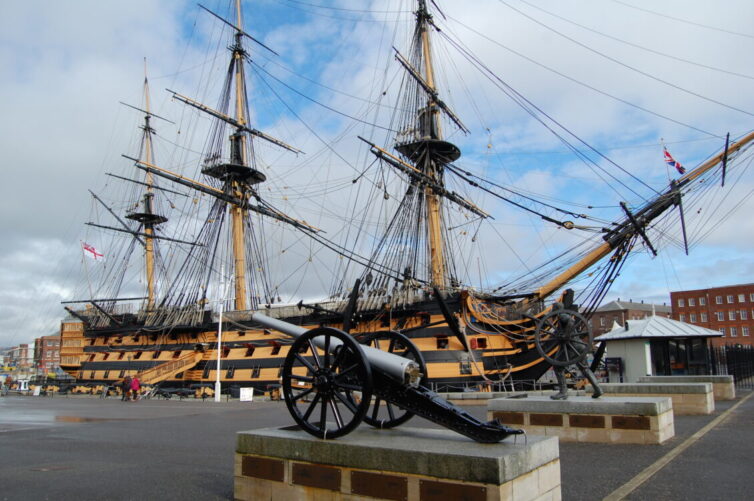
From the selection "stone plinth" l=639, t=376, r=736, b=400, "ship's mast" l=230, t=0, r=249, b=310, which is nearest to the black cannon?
"stone plinth" l=639, t=376, r=736, b=400

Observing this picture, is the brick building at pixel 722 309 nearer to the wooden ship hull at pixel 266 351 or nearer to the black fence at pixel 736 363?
the black fence at pixel 736 363

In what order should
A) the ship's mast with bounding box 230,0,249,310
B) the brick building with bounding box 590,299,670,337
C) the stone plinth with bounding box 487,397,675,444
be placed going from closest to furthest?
1. the stone plinth with bounding box 487,397,675,444
2. the ship's mast with bounding box 230,0,249,310
3. the brick building with bounding box 590,299,670,337

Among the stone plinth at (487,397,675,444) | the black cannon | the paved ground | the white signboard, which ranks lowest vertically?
the white signboard

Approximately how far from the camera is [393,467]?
5.46 meters

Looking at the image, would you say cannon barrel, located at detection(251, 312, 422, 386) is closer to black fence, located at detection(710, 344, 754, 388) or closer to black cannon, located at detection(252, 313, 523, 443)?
black cannon, located at detection(252, 313, 523, 443)

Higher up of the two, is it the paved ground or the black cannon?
the black cannon

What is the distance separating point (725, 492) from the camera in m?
6.55

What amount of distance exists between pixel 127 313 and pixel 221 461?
133 feet

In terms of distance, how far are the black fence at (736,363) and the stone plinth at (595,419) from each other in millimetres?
16913

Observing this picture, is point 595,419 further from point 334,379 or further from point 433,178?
point 433,178

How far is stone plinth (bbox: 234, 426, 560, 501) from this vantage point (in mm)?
5004

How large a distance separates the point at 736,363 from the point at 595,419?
2159 centimetres

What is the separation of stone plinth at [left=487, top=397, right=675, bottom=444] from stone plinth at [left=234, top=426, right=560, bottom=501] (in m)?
4.80

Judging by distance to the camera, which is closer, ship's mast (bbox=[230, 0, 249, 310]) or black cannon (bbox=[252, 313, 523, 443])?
black cannon (bbox=[252, 313, 523, 443])
